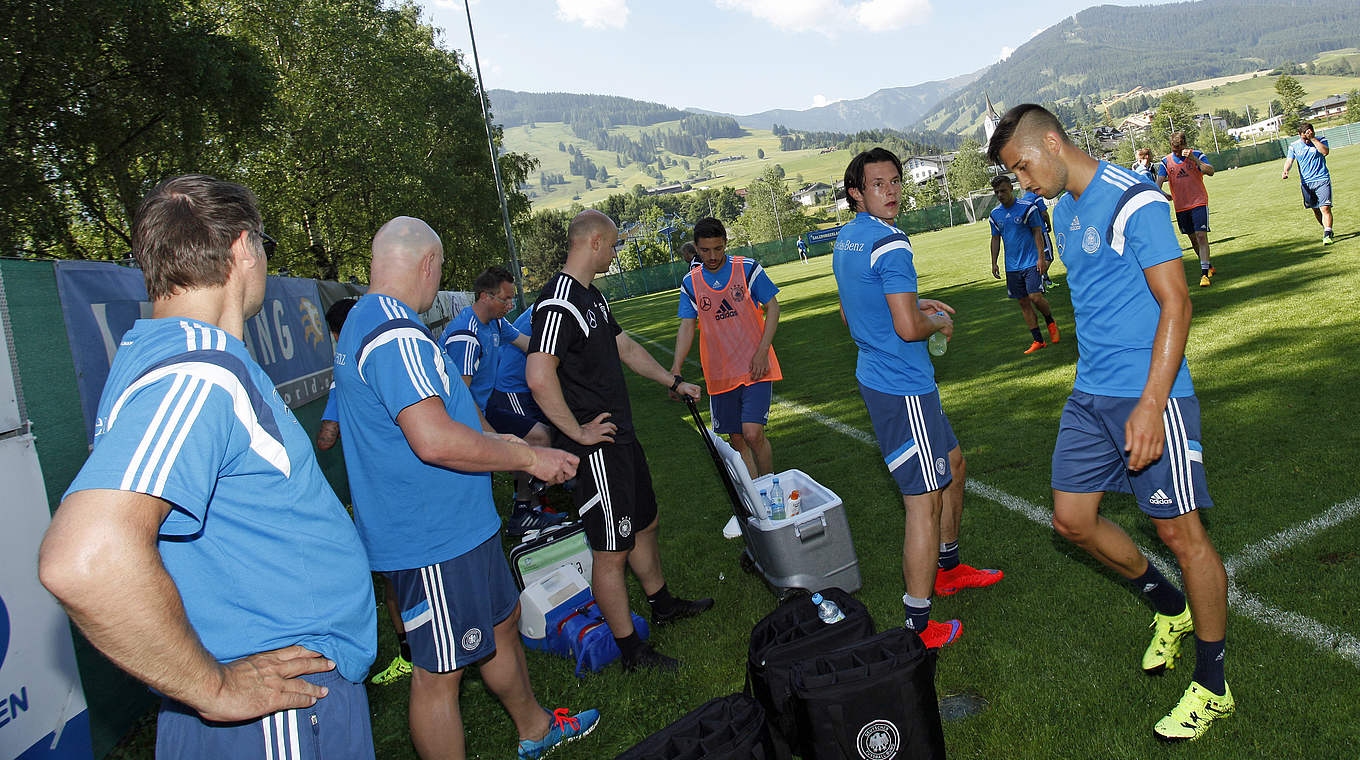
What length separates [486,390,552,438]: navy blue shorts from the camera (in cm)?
720

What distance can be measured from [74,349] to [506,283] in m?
3.98

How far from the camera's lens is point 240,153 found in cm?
2150

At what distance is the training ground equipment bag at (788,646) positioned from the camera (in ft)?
9.00

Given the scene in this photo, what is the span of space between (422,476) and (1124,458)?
8.54ft

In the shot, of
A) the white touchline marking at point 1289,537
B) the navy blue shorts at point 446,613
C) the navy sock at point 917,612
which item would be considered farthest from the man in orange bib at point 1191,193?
the navy blue shorts at point 446,613

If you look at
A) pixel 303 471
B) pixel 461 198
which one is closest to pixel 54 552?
pixel 303 471

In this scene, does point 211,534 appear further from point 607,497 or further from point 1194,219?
point 1194,219

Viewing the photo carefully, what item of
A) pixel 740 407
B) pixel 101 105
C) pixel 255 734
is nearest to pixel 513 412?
pixel 740 407

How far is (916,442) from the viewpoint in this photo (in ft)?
12.0

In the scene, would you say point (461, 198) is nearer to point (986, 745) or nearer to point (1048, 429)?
point (1048, 429)

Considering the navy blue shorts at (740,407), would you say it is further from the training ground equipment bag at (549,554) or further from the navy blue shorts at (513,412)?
the navy blue shorts at (513,412)

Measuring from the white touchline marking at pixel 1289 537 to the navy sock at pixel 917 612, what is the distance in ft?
4.96

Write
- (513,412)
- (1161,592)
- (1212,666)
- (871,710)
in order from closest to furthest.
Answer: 1. (871,710)
2. (1212,666)
3. (1161,592)
4. (513,412)

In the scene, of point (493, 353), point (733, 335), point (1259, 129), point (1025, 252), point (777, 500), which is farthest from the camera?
point (1259, 129)
